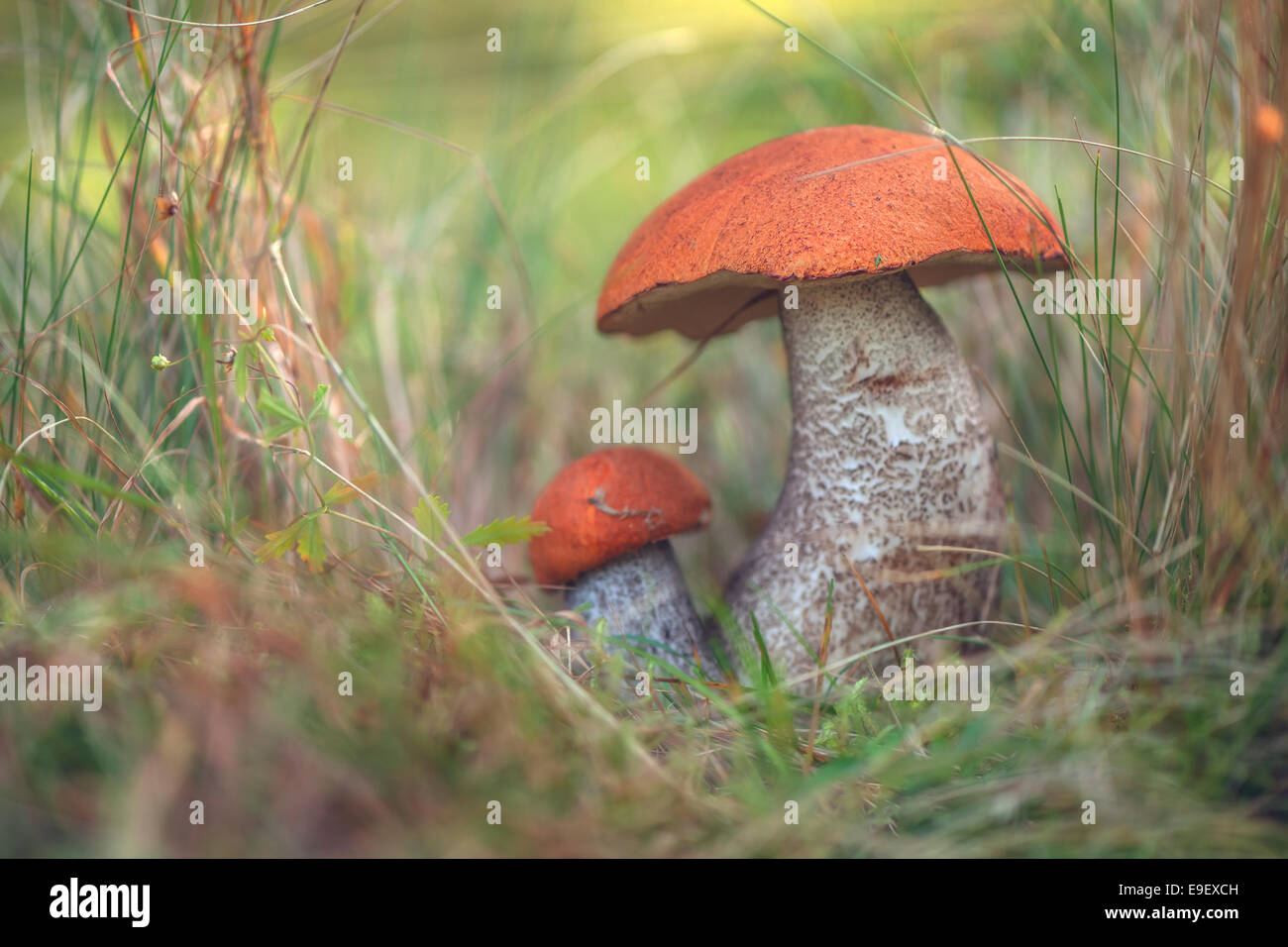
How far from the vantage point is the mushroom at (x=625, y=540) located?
2.04 m

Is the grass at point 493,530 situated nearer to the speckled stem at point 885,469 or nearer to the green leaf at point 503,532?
the green leaf at point 503,532

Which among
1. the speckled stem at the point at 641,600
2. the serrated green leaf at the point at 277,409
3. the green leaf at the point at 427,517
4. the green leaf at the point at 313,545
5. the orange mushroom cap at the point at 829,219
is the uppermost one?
the orange mushroom cap at the point at 829,219

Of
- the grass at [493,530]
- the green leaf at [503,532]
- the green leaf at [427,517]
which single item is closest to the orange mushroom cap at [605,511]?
the grass at [493,530]

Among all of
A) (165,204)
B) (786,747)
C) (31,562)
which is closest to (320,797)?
(786,747)

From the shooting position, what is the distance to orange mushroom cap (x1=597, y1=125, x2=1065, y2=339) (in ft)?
5.16

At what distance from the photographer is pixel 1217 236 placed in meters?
1.77

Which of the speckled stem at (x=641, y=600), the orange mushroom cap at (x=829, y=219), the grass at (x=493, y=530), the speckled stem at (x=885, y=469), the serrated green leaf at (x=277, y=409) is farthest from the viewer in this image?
the speckled stem at (x=641, y=600)

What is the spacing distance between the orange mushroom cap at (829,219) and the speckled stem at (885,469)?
0.23 m

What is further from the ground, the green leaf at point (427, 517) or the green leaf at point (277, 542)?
the green leaf at point (427, 517)

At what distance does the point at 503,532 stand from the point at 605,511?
44 cm

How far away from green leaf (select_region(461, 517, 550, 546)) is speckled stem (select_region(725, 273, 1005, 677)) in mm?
684

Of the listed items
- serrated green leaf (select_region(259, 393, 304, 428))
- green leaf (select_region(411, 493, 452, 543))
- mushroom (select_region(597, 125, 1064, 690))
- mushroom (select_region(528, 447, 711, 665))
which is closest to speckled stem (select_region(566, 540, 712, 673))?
mushroom (select_region(528, 447, 711, 665))
